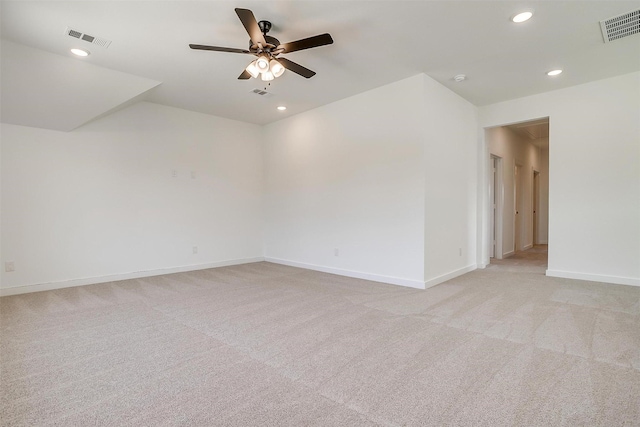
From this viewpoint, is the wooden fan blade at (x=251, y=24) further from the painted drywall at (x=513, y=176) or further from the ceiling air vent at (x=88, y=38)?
the painted drywall at (x=513, y=176)

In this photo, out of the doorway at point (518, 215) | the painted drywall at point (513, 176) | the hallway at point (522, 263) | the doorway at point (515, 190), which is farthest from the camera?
the doorway at point (518, 215)

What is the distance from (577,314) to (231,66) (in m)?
4.53

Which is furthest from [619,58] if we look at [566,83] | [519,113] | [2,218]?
[2,218]

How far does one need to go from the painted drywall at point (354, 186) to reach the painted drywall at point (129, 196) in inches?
34.0

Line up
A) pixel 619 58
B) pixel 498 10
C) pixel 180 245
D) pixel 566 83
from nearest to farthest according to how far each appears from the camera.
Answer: pixel 498 10 < pixel 619 58 < pixel 566 83 < pixel 180 245

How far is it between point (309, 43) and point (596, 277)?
4908mm

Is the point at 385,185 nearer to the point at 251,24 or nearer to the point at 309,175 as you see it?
the point at 309,175

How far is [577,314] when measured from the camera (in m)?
2.98

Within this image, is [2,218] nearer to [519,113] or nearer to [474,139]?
[474,139]

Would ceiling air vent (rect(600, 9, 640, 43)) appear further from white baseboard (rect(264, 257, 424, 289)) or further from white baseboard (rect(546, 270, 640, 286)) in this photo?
white baseboard (rect(264, 257, 424, 289))

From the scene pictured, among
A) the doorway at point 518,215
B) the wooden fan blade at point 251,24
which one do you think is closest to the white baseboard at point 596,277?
the doorway at point 518,215

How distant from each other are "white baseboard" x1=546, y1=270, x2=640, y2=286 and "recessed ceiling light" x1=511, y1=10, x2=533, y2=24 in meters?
3.62

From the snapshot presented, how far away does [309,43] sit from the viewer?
8.54ft

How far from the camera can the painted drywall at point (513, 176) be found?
247 inches
